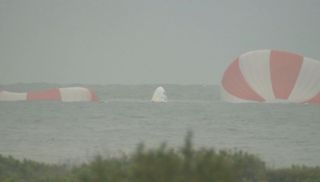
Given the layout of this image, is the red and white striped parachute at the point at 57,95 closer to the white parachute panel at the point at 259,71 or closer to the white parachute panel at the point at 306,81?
the white parachute panel at the point at 259,71

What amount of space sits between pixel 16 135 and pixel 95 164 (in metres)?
10.5

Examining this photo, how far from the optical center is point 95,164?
3.38m

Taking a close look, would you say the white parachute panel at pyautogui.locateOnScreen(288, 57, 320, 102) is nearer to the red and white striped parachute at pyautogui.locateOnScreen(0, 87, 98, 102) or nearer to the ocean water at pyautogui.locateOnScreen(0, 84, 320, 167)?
the ocean water at pyautogui.locateOnScreen(0, 84, 320, 167)

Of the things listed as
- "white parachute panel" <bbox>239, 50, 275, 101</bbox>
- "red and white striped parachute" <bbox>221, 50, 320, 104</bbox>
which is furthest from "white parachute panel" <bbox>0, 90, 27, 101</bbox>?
"white parachute panel" <bbox>239, 50, 275, 101</bbox>

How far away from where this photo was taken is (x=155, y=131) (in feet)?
46.2

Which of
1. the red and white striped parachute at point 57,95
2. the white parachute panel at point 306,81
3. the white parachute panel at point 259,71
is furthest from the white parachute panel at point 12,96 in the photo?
the white parachute panel at point 306,81

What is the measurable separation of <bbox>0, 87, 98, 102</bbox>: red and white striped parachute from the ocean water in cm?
207

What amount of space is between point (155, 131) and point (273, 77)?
19.2ft

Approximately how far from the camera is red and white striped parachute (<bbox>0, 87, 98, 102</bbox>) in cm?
2356

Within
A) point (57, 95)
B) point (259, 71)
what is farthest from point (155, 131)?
point (57, 95)

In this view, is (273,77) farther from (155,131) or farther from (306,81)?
(155,131)

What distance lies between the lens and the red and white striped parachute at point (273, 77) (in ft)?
61.5

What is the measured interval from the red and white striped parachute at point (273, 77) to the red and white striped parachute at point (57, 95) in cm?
641

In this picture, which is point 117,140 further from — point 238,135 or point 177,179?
point 177,179
